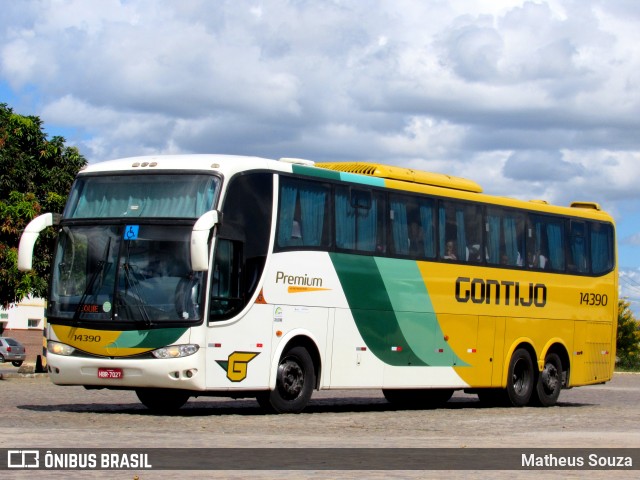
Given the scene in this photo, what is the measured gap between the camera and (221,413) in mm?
21859

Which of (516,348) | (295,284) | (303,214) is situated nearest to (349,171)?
(303,214)

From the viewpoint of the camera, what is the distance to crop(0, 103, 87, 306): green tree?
38438mm

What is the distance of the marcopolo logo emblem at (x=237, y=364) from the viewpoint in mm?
20391

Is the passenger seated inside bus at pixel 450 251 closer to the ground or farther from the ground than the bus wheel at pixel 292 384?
farther from the ground

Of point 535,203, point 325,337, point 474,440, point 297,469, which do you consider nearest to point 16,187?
point 535,203

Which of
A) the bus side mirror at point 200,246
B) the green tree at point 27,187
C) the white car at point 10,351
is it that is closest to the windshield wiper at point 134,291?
the bus side mirror at point 200,246

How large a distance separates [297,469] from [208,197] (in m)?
8.38

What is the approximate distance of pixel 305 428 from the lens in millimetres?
18281

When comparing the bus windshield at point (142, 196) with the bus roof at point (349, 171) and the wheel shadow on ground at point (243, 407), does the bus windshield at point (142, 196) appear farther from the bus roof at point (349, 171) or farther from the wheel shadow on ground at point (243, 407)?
the wheel shadow on ground at point (243, 407)

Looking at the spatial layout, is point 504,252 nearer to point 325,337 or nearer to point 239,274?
point 325,337

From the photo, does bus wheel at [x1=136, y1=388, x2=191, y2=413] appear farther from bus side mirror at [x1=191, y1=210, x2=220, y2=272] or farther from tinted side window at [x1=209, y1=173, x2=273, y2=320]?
bus side mirror at [x1=191, y1=210, x2=220, y2=272]

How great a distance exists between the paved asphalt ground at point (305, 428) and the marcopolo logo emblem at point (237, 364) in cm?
59

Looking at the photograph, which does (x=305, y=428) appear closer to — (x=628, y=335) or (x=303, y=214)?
(x=303, y=214)

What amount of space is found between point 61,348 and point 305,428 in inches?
171
